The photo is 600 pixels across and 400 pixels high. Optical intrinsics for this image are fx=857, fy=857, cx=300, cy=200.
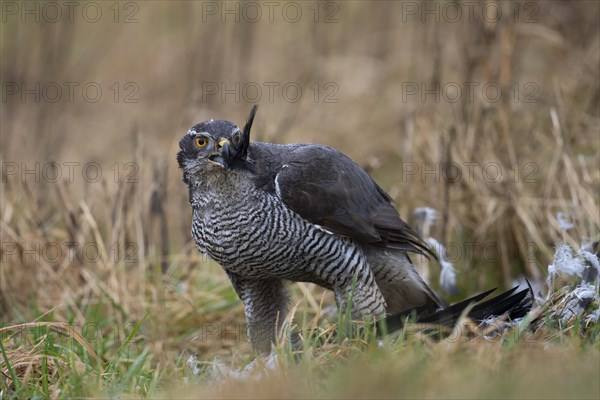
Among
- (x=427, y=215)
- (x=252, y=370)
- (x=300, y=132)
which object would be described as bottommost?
(x=252, y=370)

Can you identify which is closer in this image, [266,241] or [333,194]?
[266,241]

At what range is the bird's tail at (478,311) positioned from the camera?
400 cm

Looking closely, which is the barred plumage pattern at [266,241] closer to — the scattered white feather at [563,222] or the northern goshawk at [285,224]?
the northern goshawk at [285,224]

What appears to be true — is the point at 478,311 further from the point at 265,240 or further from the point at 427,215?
the point at 427,215

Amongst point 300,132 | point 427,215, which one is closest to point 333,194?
point 427,215

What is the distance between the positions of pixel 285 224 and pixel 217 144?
0.51m

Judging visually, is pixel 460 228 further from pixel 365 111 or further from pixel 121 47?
pixel 121 47

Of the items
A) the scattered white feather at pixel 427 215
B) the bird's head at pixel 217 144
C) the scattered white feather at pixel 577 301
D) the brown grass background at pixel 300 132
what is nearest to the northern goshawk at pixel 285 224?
the bird's head at pixel 217 144

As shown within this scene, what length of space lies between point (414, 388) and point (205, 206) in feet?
5.70

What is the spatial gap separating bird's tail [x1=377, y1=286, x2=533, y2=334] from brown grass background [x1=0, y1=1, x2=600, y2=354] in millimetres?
1276

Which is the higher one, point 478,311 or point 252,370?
point 478,311

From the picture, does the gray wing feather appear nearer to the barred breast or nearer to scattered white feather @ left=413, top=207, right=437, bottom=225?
the barred breast

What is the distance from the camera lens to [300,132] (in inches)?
385

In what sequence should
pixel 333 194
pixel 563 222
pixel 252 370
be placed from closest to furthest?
1. pixel 252 370
2. pixel 333 194
3. pixel 563 222
